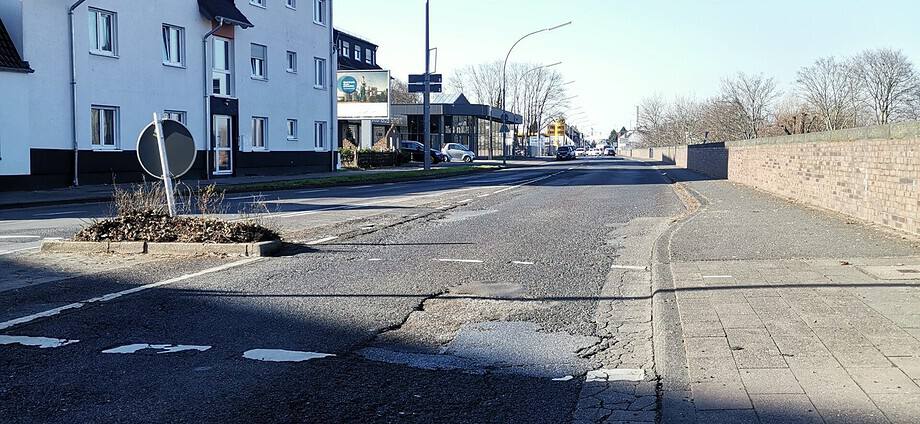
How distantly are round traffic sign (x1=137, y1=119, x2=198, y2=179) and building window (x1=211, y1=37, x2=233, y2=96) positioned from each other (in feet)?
75.2

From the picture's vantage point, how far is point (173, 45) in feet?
103

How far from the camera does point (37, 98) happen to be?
25344 millimetres

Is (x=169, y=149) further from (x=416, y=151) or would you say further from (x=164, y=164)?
(x=416, y=151)

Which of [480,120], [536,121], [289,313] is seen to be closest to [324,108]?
[289,313]

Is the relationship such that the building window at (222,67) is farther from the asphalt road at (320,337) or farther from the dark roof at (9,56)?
the asphalt road at (320,337)

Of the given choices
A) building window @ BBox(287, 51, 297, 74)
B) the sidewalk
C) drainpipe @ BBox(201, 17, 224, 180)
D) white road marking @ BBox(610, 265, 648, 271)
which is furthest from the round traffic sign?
building window @ BBox(287, 51, 297, 74)

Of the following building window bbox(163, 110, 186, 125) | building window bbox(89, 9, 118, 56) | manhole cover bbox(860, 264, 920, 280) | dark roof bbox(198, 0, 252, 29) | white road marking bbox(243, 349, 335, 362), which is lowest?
white road marking bbox(243, 349, 335, 362)

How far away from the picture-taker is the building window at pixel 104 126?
2800cm

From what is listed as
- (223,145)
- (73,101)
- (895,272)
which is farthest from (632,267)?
(223,145)

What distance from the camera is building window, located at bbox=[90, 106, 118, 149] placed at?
28000 mm

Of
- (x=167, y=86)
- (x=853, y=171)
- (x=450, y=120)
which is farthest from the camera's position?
(x=450, y=120)

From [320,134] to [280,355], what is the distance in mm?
38301

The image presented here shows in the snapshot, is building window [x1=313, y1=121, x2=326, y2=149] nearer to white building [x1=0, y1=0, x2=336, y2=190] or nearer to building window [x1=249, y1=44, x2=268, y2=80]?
white building [x1=0, y1=0, x2=336, y2=190]

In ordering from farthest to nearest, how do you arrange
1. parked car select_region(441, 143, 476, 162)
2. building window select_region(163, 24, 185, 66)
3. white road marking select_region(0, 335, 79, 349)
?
parked car select_region(441, 143, 476, 162)
building window select_region(163, 24, 185, 66)
white road marking select_region(0, 335, 79, 349)
